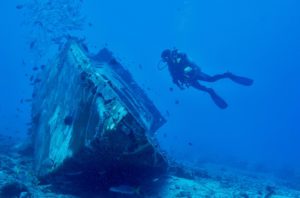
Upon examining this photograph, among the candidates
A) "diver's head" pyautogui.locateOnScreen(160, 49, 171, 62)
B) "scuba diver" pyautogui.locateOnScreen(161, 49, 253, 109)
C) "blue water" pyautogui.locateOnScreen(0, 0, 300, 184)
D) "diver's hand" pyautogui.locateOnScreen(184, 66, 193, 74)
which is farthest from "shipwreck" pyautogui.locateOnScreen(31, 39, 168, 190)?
"blue water" pyautogui.locateOnScreen(0, 0, 300, 184)

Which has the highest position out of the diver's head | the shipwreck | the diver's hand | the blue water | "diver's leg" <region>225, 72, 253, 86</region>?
the blue water

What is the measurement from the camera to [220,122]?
86.1m

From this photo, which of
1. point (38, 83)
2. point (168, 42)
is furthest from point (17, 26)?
point (38, 83)

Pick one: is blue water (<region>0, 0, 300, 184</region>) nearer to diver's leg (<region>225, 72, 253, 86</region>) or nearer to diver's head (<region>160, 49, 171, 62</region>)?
diver's leg (<region>225, 72, 253, 86</region>)

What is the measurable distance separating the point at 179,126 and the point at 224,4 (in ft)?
258

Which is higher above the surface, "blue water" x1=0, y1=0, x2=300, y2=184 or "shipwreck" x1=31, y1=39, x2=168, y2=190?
"blue water" x1=0, y1=0, x2=300, y2=184

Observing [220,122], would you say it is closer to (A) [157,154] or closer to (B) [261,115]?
(B) [261,115]

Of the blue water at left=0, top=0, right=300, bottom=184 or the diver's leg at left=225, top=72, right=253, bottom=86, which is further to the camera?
the blue water at left=0, top=0, right=300, bottom=184

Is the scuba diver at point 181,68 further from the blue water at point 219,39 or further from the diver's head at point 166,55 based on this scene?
the blue water at point 219,39

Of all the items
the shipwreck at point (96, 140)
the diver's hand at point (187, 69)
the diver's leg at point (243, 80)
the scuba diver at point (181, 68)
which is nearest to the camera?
the shipwreck at point (96, 140)

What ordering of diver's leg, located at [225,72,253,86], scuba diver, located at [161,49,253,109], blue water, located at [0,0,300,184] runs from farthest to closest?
blue water, located at [0,0,300,184], diver's leg, located at [225,72,253,86], scuba diver, located at [161,49,253,109]

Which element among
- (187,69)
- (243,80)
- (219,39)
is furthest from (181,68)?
(219,39)

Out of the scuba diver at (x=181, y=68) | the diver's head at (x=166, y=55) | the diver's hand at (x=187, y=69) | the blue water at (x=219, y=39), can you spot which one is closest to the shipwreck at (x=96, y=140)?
the diver's head at (x=166, y=55)

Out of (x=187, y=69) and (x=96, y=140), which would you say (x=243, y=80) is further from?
(x=96, y=140)
